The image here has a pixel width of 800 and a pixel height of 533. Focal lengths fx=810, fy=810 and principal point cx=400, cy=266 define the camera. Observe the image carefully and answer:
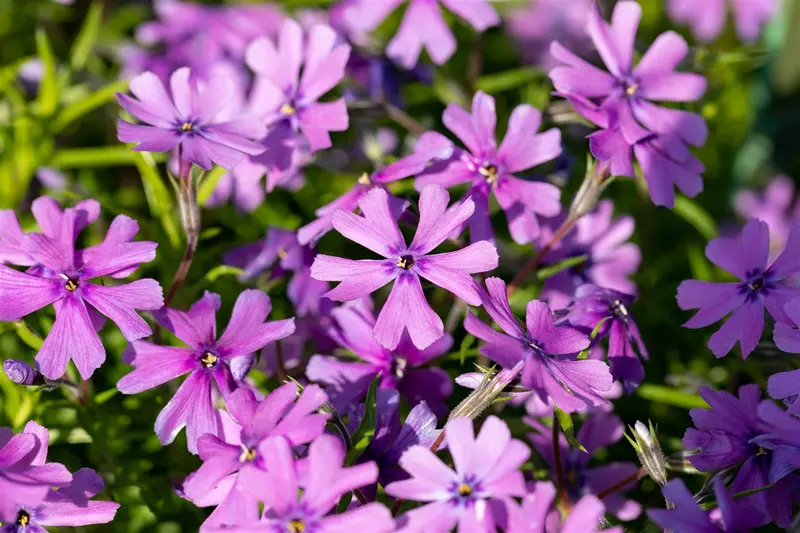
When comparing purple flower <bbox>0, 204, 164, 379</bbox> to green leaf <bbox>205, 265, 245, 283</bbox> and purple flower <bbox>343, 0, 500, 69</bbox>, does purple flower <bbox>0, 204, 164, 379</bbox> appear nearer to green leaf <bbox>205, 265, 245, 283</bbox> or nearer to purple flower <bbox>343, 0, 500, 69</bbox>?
green leaf <bbox>205, 265, 245, 283</bbox>

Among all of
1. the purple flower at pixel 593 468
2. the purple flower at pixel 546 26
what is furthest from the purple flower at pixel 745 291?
the purple flower at pixel 546 26

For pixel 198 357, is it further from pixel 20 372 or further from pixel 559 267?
pixel 559 267

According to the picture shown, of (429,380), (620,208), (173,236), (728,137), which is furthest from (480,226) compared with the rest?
(728,137)

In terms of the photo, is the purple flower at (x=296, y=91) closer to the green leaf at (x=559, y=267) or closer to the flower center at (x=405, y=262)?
the flower center at (x=405, y=262)

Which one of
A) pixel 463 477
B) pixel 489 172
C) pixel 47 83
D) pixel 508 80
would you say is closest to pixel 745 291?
pixel 489 172

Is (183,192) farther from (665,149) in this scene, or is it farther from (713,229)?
(713,229)

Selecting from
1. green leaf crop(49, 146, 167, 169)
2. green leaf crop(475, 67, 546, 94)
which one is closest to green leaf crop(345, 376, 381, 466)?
green leaf crop(49, 146, 167, 169)

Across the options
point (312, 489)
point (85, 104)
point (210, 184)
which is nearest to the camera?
point (312, 489)
